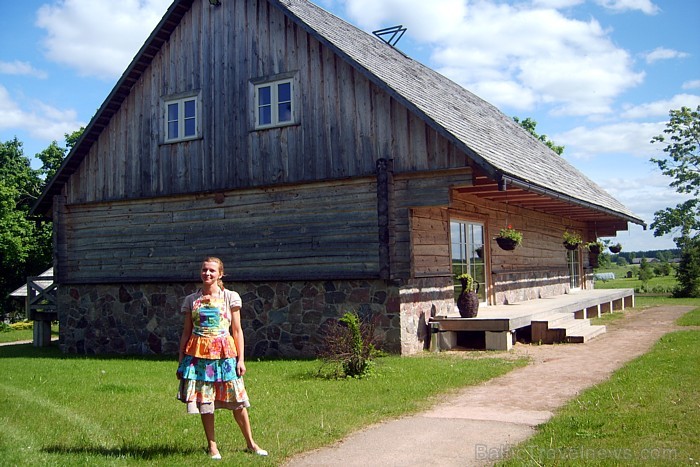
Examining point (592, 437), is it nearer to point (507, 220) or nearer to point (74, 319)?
point (507, 220)

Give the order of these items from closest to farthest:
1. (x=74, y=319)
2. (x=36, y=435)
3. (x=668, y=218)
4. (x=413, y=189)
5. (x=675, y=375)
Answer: (x=36, y=435), (x=675, y=375), (x=413, y=189), (x=74, y=319), (x=668, y=218)

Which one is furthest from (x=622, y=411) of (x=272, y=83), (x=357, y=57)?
(x=272, y=83)

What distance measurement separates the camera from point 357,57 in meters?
14.1

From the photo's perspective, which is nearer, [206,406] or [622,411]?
[206,406]

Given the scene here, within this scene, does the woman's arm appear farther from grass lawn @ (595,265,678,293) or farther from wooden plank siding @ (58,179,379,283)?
grass lawn @ (595,265,678,293)

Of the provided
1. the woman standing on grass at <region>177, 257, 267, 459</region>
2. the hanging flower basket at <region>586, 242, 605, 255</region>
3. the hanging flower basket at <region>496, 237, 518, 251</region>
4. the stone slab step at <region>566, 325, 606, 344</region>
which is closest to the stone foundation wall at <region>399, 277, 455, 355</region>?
the hanging flower basket at <region>496, 237, 518, 251</region>

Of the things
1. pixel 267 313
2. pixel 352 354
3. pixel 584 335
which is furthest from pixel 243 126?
pixel 584 335

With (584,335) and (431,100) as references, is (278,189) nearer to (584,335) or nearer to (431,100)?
(431,100)

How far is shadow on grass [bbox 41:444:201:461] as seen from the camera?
6.48 metres

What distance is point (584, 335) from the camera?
48.2 ft

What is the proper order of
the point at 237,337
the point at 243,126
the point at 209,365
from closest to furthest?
1. the point at 209,365
2. the point at 237,337
3. the point at 243,126

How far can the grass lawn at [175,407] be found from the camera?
6.67 metres

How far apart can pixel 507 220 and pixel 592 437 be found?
12156 millimetres

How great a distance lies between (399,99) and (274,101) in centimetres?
319
